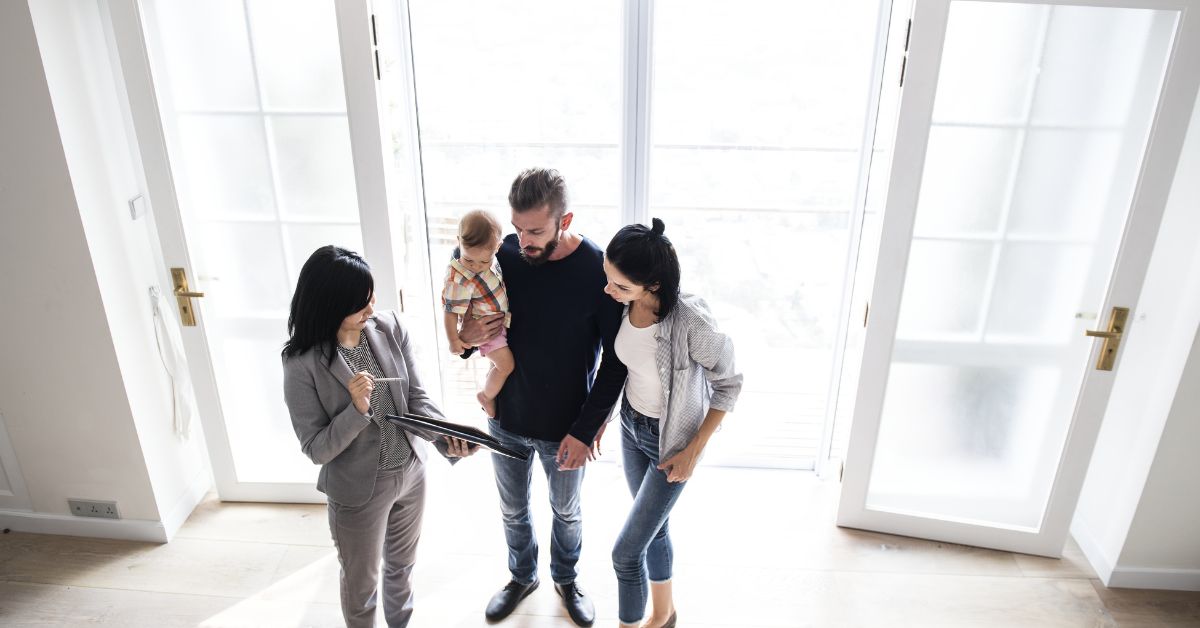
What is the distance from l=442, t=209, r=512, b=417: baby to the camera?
6.30 ft

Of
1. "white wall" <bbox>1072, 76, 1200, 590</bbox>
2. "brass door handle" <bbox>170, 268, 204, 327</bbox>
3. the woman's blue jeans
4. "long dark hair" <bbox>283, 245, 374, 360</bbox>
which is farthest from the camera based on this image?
"brass door handle" <bbox>170, 268, 204, 327</bbox>

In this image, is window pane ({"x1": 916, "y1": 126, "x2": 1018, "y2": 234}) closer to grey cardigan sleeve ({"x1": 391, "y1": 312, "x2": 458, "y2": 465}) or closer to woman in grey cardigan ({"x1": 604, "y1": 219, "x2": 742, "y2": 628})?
woman in grey cardigan ({"x1": 604, "y1": 219, "x2": 742, "y2": 628})

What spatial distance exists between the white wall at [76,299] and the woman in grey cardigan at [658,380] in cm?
172

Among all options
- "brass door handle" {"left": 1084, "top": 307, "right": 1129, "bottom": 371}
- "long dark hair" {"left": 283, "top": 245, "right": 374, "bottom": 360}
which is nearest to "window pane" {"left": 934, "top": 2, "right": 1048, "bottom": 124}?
"brass door handle" {"left": 1084, "top": 307, "right": 1129, "bottom": 371}

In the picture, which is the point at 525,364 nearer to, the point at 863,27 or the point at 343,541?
the point at 343,541

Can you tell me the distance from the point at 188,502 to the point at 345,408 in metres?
1.52

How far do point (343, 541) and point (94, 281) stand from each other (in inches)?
49.2

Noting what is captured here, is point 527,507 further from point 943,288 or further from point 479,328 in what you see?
point 943,288

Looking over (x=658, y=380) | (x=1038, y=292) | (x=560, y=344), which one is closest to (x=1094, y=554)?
(x=1038, y=292)

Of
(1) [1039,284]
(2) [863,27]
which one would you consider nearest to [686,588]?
(1) [1039,284]

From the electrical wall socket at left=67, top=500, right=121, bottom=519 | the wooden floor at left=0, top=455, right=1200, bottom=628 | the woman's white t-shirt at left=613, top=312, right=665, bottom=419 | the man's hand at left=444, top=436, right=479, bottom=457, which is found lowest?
the wooden floor at left=0, top=455, right=1200, bottom=628

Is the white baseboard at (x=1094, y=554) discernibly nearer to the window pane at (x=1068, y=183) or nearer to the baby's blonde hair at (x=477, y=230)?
the window pane at (x=1068, y=183)

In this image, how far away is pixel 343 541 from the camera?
1992mm

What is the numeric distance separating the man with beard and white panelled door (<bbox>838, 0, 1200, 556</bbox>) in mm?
1054
